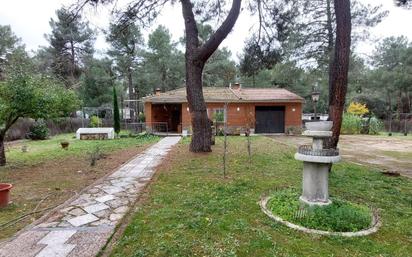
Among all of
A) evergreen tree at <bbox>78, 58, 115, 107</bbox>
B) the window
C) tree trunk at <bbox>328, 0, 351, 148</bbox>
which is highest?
evergreen tree at <bbox>78, 58, 115, 107</bbox>

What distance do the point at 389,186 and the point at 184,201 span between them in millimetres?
4663

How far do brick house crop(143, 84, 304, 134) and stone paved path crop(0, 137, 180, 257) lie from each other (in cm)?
1468

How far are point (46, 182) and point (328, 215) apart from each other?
6.12 m

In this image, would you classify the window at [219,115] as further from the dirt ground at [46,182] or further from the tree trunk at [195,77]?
the dirt ground at [46,182]

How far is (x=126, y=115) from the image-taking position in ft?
91.5

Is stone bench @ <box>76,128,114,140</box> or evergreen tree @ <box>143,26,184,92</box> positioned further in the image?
evergreen tree @ <box>143,26,184,92</box>

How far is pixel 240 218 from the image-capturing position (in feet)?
14.6

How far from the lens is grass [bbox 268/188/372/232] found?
13.9 ft

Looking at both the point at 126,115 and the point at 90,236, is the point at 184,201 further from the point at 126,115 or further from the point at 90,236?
the point at 126,115

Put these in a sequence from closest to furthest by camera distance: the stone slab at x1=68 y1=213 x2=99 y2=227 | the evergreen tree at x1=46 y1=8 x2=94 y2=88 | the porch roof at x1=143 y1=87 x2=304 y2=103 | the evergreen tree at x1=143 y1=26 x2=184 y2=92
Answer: the stone slab at x1=68 y1=213 x2=99 y2=227, the porch roof at x1=143 y1=87 x2=304 y2=103, the evergreen tree at x1=46 y1=8 x2=94 y2=88, the evergreen tree at x1=143 y1=26 x2=184 y2=92

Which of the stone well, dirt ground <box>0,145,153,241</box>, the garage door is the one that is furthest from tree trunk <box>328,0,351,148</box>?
the garage door

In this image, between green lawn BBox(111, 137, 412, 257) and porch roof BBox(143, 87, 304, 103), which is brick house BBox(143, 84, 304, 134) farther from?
green lawn BBox(111, 137, 412, 257)

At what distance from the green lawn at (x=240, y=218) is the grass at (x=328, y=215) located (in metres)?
0.26

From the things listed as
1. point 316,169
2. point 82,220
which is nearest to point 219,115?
point 316,169
